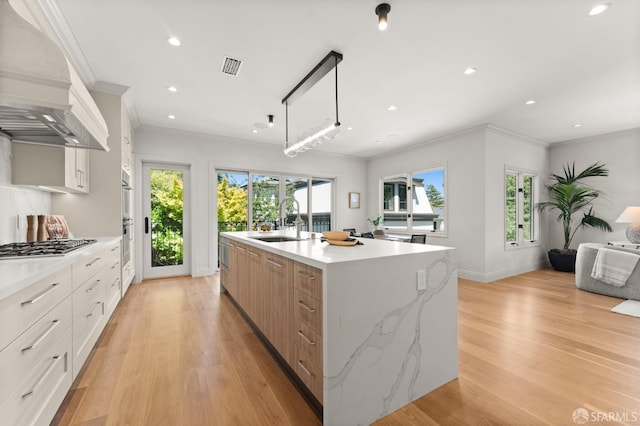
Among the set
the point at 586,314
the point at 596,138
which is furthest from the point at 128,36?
the point at 596,138

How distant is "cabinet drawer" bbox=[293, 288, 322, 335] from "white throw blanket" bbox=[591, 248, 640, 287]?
4345mm

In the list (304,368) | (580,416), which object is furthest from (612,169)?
(304,368)

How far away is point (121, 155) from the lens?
10.6 ft

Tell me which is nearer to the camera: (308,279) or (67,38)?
(308,279)

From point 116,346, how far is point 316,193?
483cm

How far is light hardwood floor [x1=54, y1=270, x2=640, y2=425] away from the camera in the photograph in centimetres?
152

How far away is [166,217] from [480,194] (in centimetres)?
543

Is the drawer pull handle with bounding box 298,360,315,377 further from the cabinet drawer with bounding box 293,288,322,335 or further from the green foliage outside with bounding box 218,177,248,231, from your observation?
the green foliage outside with bounding box 218,177,248,231

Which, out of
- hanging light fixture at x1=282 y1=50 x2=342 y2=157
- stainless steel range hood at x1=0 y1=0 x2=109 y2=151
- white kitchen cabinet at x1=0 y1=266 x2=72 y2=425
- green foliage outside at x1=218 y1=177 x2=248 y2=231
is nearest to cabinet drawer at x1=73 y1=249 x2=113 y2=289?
white kitchen cabinet at x1=0 y1=266 x2=72 y2=425

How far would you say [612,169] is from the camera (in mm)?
4980

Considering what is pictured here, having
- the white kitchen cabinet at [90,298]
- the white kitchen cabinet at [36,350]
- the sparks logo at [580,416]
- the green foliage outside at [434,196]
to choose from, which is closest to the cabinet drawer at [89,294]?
the white kitchen cabinet at [90,298]

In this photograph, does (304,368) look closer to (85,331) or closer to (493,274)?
(85,331)

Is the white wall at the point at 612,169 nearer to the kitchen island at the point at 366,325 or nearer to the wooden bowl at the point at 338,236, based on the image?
the kitchen island at the point at 366,325

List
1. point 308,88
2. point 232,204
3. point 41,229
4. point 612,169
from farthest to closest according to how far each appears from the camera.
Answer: point 232,204 < point 612,169 < point 308,88 < point 41,229
